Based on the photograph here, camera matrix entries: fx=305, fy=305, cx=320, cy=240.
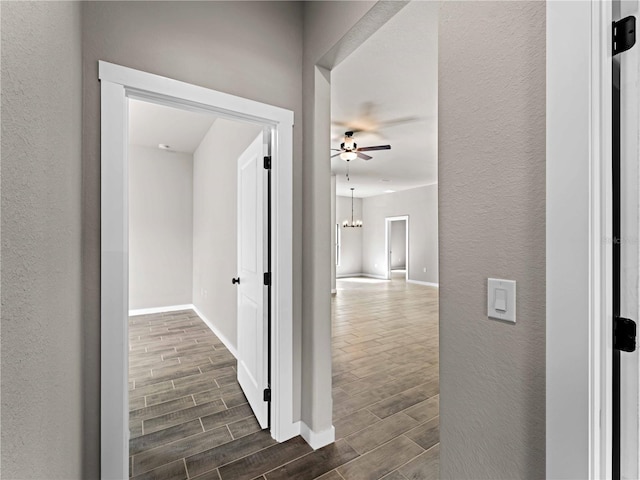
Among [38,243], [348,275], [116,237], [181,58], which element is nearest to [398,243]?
[348,275]

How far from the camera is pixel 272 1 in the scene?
78.7 inches

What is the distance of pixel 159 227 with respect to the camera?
5.76 m

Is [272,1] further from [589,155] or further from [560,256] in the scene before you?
[560,256]

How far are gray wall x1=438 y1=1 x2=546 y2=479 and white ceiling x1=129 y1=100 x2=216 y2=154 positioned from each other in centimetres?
349

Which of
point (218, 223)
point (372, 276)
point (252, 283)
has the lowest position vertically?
point (372, 276)

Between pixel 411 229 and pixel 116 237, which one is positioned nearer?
pixel 116 237

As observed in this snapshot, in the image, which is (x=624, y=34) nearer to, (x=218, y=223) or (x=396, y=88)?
(x=396, y=88)

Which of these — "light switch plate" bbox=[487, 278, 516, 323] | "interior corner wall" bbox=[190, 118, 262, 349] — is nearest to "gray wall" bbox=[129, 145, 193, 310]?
"interior corner wall" bbox=[190, 118, 262, 349]

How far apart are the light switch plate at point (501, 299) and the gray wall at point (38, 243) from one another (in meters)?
1.20

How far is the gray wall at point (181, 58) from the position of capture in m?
1.46

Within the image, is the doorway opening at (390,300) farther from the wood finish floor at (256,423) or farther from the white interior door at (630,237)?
the white interior door at (630,237)

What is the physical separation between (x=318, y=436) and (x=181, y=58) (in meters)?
2.42

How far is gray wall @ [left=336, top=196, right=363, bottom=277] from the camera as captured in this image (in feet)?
38.6

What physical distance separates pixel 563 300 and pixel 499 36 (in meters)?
0.83
